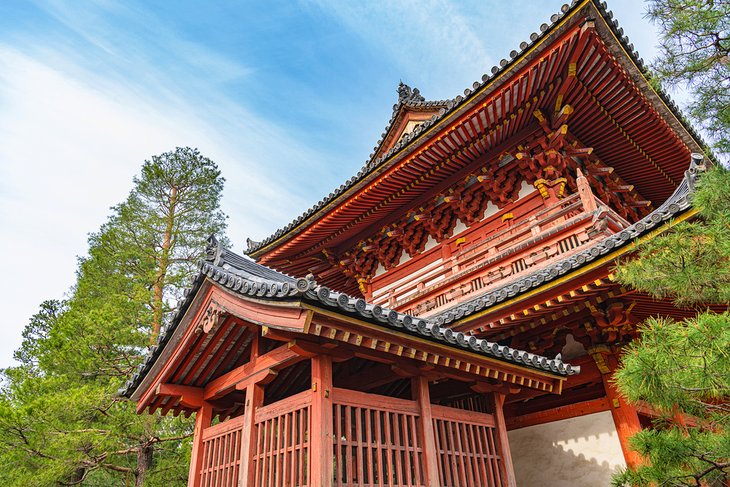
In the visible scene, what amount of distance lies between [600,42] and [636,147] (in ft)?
10.6

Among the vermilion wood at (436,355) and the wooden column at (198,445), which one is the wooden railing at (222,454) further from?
the vermilion wood at (436,355)

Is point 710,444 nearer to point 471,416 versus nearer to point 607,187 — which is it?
point 471,416

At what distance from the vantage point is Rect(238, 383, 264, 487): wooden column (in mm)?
4680

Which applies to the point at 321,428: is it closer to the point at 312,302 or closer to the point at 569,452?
the point at 312,302

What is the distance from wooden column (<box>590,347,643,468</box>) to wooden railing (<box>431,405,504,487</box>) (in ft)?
5.41

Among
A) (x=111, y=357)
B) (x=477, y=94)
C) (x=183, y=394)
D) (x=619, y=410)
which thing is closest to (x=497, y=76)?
(x=477, y=94)

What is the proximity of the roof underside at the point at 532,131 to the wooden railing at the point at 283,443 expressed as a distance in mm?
5750

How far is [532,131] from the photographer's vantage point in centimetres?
866

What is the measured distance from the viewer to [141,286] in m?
15.7

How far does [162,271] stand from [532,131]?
14.1m

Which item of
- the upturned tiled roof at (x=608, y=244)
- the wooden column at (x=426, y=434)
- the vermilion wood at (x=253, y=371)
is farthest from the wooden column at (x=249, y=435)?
the upturned tiled roof at (x=608, y=244)

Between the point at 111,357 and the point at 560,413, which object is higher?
the point at 111,357

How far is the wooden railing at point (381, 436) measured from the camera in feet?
14.2

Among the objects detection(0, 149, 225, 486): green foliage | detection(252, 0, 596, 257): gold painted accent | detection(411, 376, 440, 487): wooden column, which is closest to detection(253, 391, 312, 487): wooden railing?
detection(411, 376, 440, 487): wooden column
